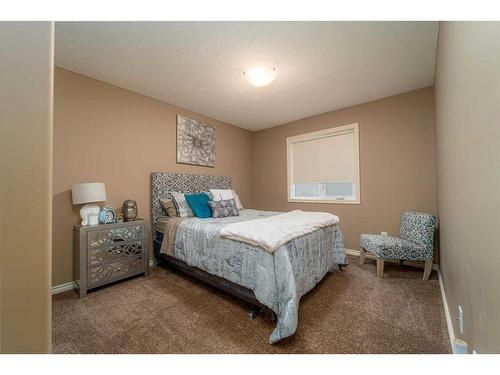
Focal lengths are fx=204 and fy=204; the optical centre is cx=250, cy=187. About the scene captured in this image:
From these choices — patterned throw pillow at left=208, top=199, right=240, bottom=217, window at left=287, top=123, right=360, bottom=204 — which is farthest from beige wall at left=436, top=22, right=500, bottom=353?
patterned throw pillow at left=208, top=199, right=240, bottom=217

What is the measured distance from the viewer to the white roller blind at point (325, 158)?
346 cm

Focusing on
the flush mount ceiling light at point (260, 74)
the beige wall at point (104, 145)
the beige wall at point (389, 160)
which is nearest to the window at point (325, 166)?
the beige wall at point (389, 160)

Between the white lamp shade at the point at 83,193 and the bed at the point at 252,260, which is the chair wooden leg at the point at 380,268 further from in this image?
the white lamp shade at the point at 83,193

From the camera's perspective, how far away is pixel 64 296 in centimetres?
212

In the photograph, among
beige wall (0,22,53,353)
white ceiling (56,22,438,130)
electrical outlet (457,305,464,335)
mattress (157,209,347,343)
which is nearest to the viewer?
beige wall (0,22,53,353)

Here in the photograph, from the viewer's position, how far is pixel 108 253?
228 centimetres

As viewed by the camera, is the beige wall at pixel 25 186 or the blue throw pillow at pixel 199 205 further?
the blue throw pillow at pixel 199 205

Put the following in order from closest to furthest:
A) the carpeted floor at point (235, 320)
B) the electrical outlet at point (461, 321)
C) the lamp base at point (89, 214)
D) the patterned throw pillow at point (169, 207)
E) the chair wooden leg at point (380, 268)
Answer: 1. the electrical outlet at point (461, 321)
2. the carpeted floor at point (235, 320)
3. the lamp base at point (89, 214)
4. the chair wooden leg at point (380, 268)
5. the patterned throw pillow at point (169, 207)

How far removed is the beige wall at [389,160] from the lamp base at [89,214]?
3.27m

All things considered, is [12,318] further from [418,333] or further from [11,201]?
[418,333]

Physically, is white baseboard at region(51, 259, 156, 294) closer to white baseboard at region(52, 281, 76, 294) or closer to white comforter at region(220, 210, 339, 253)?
white baseboard at region(52, 281, 76, 294)

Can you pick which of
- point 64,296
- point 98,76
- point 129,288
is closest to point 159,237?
point 129,288

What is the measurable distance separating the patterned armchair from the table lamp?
333 centimetres

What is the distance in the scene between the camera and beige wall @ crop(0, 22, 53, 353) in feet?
2.05
